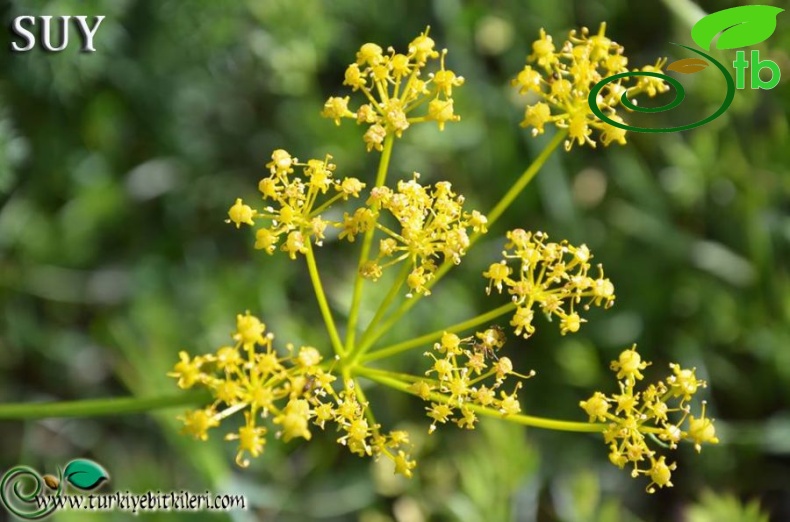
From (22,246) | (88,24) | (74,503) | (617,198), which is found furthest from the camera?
(617,198)

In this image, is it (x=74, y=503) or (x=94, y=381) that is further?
(x=94, y=381)

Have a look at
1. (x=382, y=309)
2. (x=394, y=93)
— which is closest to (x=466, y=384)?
(x=382, y=309)

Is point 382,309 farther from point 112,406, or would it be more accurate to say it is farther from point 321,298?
point 112,406

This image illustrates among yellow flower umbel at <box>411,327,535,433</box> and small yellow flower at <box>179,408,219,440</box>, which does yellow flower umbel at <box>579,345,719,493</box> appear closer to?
yellow flower umbel at <box>411,327,535,433</box>

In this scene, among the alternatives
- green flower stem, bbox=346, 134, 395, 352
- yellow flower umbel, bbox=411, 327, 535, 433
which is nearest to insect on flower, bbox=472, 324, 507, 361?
yellow flower umbel, bbox=411, 327, 535, 433

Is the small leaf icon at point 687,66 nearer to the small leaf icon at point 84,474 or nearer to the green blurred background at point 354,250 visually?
the green blurred background at point 354,250

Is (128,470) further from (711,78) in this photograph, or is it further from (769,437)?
(711,78)

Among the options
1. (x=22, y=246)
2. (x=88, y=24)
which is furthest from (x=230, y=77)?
(x=22, y=246)

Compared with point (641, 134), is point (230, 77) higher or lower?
higher
